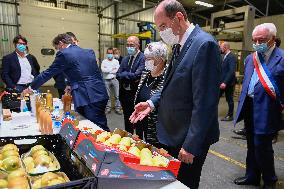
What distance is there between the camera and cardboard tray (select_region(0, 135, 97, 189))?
0.77 m

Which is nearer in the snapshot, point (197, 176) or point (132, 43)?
point (197, 176)

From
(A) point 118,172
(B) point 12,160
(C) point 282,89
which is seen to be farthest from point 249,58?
(B) point 12,160

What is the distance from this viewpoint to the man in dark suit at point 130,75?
139 inches

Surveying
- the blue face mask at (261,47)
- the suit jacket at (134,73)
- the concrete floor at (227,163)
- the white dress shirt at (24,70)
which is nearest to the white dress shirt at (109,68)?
the white dress shirt at (24,70)

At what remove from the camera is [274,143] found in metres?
3.98

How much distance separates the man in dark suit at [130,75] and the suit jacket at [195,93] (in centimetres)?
212

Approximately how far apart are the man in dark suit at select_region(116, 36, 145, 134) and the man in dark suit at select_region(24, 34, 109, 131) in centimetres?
70

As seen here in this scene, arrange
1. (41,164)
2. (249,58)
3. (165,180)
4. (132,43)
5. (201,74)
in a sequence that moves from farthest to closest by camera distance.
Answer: (132,43), (249,58), (201,74), (41,164), (165,180)

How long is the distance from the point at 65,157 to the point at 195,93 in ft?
2.36

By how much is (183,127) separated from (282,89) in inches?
56.3

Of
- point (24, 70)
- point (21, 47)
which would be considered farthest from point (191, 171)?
point (24, 70)

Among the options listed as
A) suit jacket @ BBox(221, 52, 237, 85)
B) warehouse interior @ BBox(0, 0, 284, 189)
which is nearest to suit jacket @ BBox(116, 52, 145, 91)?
warehouse interior @ BBox(0, 0, 284, 189)

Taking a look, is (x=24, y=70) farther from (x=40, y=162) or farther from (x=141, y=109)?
(x=40, y=162)

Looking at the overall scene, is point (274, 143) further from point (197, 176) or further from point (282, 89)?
point (197, 176)
